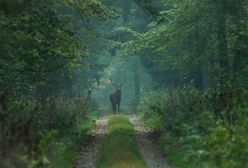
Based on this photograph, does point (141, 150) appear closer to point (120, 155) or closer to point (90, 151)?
point (90, 151)

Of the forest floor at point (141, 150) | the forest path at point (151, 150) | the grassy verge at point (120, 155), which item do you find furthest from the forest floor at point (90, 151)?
the forest path at point (151, 150)

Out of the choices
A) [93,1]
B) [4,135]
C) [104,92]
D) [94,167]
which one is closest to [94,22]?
[93,1]

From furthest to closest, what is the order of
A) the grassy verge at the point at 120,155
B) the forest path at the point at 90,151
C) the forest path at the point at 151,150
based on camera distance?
the forest path at the point at 90,151
the forest path at the point at 151,150
the grassy verge at the point at 120,155

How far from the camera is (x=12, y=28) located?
1560 centimetres

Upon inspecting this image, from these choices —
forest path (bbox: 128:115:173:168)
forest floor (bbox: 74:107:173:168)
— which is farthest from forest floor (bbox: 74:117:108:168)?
forest path (bbox: 128:115:173:168)

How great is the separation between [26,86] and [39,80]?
2.39 metres

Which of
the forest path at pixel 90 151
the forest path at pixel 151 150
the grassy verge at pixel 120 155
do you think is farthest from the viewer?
the forest path at pixel 90 151

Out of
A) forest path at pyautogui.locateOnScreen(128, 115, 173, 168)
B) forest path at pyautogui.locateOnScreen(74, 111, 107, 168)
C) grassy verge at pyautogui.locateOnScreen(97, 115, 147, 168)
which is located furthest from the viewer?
forest path at pyautogui.locateOnScreen(74, 111, 107, 168)

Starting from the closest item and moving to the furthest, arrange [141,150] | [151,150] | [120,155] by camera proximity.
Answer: [120,155], [141,150], [151,150]

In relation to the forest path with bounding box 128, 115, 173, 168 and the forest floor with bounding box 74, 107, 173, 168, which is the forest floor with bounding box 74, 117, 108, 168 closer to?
the forest floor with bounding box 74, 107, 173, 168

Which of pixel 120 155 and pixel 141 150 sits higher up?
pixel 120 155

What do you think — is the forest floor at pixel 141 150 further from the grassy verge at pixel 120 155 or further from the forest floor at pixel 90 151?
the grassy verge at pixel 120 155

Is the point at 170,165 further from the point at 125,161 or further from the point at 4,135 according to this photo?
the point at 4,135

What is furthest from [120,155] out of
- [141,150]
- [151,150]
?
[151,150]
